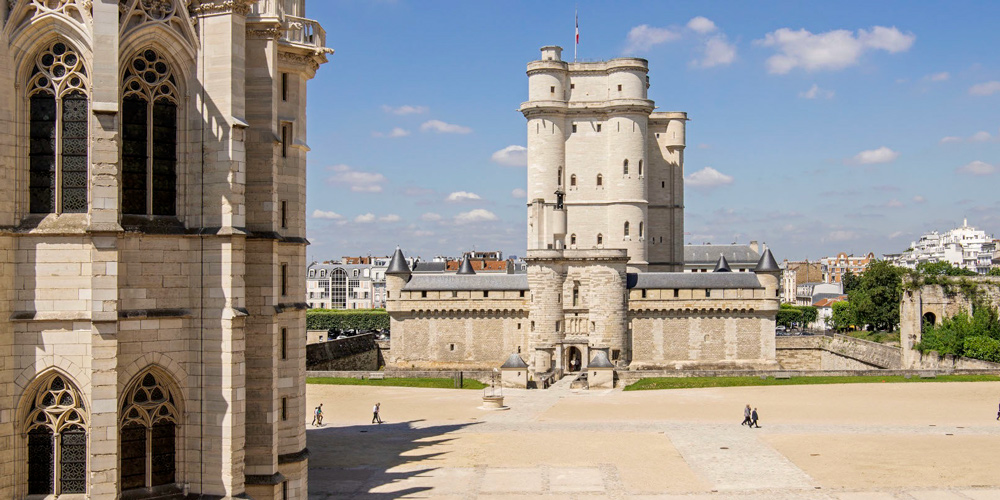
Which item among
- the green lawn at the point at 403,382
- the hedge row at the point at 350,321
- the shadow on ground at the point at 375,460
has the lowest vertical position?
the shadow on ground at the point at 375,460

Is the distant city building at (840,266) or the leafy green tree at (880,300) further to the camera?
the distant city building at (840,266)

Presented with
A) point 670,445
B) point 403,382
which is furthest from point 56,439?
point 403,382

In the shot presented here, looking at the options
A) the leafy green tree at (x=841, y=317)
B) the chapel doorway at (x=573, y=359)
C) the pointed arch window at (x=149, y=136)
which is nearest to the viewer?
the pointed arch window at (x=149, y=136)

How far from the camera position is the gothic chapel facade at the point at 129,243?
1451cm

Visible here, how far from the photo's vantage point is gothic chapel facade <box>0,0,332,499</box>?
14.5 m

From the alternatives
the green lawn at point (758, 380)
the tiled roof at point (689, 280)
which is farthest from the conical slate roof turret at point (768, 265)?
the green lawn at point (758, 380)

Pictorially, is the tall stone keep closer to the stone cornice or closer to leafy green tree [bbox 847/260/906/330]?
leafy green tree [bbox 847/260/906/330]

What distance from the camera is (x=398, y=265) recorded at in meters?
61.4

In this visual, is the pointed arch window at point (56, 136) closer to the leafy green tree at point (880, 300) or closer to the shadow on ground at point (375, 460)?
the shadow on ground at point (375, 460)

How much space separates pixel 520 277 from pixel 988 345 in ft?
87.9

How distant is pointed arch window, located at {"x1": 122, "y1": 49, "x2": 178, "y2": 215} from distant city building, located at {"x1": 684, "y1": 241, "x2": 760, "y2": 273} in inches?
3411

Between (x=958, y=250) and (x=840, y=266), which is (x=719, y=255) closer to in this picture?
(x=958, y=250)

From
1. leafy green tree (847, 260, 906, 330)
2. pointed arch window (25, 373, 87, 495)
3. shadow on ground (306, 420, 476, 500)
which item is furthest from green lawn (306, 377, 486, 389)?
leafy green tree (847, 260, 906, 330)

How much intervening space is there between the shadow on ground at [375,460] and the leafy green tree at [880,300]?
4477 cm
